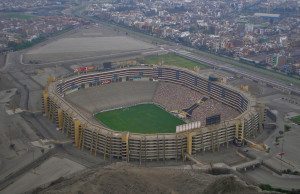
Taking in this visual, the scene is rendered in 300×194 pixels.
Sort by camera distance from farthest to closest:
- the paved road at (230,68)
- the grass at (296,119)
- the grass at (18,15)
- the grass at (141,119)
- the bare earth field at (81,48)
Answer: the grass at (18,15)
the bare earth field at (81,48)
the paved road at (230,68)
the grass at (141,119)
the grass at (296,119)

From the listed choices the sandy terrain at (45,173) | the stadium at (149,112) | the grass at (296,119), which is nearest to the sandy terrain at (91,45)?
the stadium at (149,112)

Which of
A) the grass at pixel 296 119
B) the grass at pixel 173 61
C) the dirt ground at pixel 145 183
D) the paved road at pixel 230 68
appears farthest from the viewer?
the grass at pixel 173 61

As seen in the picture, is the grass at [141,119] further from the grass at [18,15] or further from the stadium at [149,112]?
the grass at [18,15]

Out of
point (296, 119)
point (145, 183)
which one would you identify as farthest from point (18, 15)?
point (145, 183)

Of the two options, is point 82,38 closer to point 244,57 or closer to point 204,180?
point 244,57

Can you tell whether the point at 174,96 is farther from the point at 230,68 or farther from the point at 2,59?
the point at 2,59

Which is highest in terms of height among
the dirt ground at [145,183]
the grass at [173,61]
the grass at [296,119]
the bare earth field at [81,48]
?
the dirt ground at [145,183]

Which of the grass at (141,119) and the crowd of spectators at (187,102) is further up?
the crowd of spectators at (187,102)
